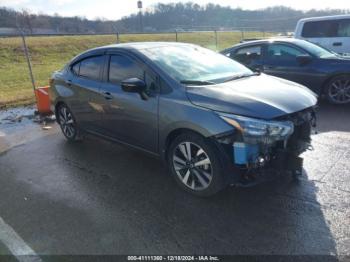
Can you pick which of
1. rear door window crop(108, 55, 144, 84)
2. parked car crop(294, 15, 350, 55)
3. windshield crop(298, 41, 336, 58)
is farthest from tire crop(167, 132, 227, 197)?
parked car crop(294, 15, 350, 55)

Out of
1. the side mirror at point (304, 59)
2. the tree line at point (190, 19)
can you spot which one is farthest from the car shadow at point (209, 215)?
the tree line at point (190, 19)

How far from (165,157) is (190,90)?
865 mm

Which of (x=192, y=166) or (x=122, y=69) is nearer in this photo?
(x=192, y=166)

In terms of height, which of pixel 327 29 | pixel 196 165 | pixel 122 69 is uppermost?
pixel 327 29

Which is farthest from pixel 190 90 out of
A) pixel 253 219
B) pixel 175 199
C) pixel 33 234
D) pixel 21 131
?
pixel 21 131

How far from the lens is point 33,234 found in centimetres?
331

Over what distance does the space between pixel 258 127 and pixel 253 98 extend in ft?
1.21

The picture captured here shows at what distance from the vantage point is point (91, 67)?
5148 mm

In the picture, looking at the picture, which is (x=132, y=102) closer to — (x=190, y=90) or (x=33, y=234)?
(x=190, y=90)

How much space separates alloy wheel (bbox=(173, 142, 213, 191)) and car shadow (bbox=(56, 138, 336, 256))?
17 centimetres

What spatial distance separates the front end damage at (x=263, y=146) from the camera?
130 inches

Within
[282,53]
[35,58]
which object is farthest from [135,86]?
[35,58]

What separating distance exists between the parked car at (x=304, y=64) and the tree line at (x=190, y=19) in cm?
3785

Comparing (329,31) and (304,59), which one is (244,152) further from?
(329,31)
